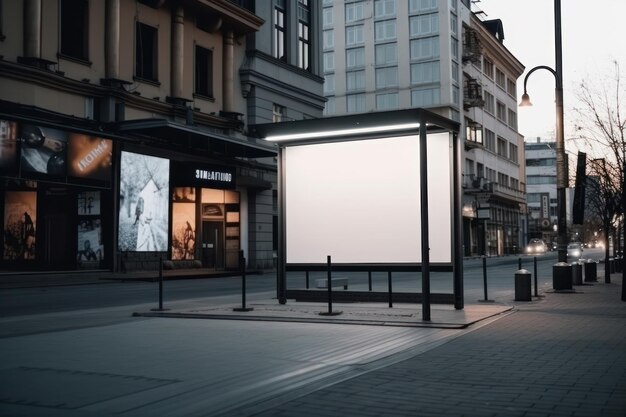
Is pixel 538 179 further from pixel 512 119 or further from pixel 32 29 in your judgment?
pixel 32 29

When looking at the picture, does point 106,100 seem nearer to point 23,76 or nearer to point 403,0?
point 23,76

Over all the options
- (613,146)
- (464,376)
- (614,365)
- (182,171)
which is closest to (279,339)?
(464,376)

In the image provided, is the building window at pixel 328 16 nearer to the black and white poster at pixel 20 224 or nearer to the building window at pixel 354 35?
the building window at pixel 354 35

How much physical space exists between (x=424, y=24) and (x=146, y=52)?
4071cm

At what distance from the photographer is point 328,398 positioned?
6.26 metres

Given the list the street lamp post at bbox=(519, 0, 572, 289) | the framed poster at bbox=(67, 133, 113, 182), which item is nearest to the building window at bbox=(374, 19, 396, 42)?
the framed poster at bbox=(67, 133, 113, 182)

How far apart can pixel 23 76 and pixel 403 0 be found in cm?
4939

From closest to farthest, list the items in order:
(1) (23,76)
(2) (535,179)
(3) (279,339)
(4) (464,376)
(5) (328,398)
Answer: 1. (5) (328,398)
2. (4) (464,376)
3. (3) (279,339)
4. (1) (23,76)
5. (2) (535,179)

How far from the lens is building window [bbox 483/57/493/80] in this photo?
78.6m

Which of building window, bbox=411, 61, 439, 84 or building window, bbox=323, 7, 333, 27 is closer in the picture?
building window, bbox=411, 61, 439, 84

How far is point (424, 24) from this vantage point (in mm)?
67875

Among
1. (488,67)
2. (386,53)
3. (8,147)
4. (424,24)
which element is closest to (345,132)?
(8,147)

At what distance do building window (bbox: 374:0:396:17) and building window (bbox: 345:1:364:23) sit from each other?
1.56 meters

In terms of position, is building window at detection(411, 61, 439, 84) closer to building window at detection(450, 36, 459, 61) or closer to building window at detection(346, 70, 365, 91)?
building window at detection(450, 36, 459, 61)
